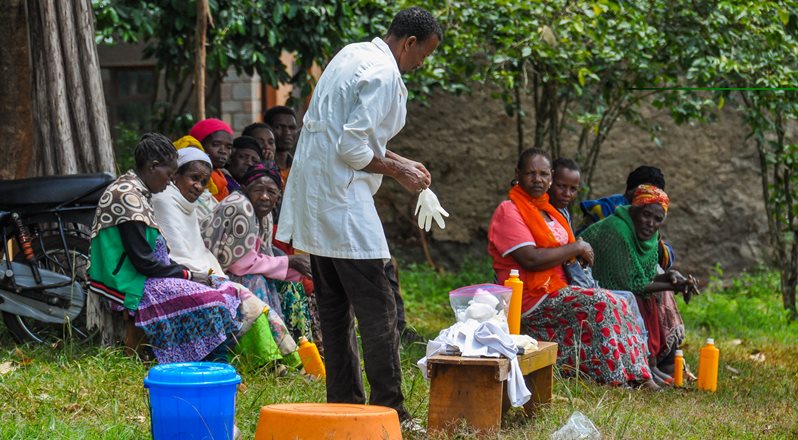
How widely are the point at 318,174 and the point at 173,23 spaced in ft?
14.6

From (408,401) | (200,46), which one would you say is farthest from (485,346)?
(200,46)

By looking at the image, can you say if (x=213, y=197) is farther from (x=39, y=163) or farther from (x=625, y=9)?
(x=625, y=9)

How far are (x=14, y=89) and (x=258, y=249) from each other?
195 centimetres

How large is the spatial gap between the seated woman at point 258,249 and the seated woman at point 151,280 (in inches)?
21.1

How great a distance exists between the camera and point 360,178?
445 centimetres

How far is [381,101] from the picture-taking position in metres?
4.36

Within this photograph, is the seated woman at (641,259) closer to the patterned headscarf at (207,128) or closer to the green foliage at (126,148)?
the patterned headscarf at (207,128)

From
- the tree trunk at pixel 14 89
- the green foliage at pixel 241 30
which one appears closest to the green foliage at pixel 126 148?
the green foliage at pixel 241 30

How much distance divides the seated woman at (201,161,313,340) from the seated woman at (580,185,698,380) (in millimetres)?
1925

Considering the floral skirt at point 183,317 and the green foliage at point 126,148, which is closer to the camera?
the floral skirt at point 183,317

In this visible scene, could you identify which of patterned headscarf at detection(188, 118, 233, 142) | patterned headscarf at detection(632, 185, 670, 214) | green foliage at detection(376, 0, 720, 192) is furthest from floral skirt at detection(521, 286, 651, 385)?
patterned headscarf at detection(188, 118, 233, 142)

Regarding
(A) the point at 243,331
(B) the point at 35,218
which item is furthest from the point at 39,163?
(A) the point at 243,331

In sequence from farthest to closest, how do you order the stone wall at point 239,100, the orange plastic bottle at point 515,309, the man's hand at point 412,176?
the stone wall at point 239,100 → the orange plastic bottle at point 515,309 → the man's hand at point 412,176

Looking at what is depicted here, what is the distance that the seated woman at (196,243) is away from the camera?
5840 millimetres
